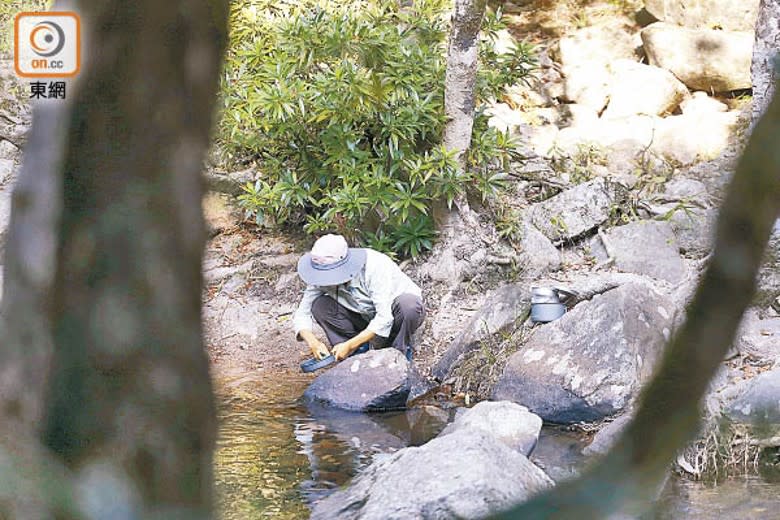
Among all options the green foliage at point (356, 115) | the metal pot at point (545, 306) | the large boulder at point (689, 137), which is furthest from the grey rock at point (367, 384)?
the large boulder at point (689, 137)

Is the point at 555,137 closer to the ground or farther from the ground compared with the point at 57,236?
closer to the ground

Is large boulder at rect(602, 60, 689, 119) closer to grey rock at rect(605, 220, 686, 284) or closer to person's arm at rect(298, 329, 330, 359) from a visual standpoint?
grey rock at rect(605, 220, 686, 284)

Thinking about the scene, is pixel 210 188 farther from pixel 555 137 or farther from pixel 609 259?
pixel 555 137

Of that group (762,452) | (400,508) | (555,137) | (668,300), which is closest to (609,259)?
(668,300)

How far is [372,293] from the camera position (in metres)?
6.67

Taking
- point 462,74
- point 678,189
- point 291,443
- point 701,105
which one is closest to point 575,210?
point 678,189

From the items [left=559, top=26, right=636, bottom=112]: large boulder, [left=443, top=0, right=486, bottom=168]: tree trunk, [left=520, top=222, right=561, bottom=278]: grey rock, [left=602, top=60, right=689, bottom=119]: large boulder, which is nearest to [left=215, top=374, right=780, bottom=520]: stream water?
[left=520, top=222, right=561, bottom=278]: grey rock

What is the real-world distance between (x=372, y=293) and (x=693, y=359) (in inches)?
239

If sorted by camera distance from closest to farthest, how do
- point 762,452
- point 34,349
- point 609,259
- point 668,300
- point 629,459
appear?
point 629,459
point 34,349
point 762,452
point 668,300
point 609,259

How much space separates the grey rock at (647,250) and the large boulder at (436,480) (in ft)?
12.9

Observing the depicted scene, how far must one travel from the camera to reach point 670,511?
2.14ft

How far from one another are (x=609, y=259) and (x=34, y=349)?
752 cm

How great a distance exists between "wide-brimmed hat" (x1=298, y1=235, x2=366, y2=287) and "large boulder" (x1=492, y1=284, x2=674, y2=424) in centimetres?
112

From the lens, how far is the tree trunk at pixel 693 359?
59 cm
